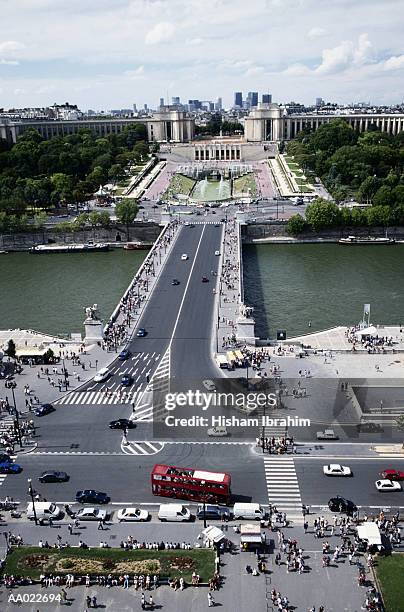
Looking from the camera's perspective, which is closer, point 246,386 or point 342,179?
point 246,386

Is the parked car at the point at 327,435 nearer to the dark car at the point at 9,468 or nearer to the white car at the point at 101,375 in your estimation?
the white car at the point at 101,375

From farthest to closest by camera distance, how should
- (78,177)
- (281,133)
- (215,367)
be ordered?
1. (281,133)
2. (78,177)
3. (215,367)

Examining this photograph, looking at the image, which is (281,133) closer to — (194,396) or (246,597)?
(194,396)

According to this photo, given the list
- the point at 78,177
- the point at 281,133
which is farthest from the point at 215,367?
the point at 281,133

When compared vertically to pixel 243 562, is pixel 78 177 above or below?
above

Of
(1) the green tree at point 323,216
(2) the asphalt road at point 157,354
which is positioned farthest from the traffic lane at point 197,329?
(1) the green tree at point 323,216

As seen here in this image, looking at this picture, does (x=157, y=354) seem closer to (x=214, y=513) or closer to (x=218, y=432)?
(x=218, y=432)

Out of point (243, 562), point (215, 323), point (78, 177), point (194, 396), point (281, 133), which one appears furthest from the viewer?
point (281, 133)
